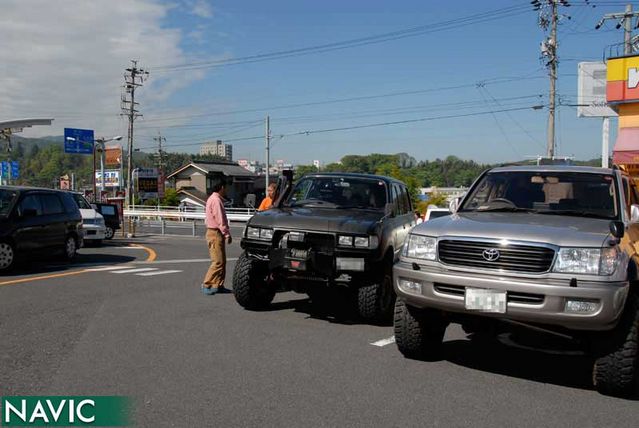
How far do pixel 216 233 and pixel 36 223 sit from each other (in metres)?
5.02

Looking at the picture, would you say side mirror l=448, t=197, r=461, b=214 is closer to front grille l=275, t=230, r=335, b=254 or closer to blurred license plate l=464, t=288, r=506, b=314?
front grille l=275, t=230, r=335, b=254

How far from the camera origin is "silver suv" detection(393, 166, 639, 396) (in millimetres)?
4637

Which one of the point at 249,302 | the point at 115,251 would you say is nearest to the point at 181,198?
the point at 115,251

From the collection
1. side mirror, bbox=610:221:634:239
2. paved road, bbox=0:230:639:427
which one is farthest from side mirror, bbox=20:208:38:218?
side mirror, bbox=610:221:634:239

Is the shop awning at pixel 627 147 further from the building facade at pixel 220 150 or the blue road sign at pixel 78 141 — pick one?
the building facade at pixel 220 150

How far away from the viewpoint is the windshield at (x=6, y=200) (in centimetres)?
1169

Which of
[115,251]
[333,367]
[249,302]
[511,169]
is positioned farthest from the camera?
[115,251]

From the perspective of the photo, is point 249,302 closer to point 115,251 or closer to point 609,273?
point 609,273

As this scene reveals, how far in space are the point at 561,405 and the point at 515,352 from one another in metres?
1.67

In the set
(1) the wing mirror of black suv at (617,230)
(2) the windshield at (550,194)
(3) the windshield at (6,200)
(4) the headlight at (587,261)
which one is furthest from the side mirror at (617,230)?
(3) the windshield at (6,200)

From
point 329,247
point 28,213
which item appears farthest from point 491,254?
point 28,213

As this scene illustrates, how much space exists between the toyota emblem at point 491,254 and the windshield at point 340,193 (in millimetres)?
3615

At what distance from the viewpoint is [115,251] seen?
1722cm

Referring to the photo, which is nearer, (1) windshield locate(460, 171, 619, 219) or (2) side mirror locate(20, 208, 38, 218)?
(1) windshield locate(460, 171, 619, 219)
